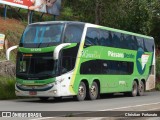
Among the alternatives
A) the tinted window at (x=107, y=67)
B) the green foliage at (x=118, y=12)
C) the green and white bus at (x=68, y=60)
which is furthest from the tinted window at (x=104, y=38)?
the green foliage at (x=118, y=12)

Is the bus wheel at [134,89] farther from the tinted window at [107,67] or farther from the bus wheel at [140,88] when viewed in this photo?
the tinted window at [107,67]

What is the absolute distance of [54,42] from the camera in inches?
865

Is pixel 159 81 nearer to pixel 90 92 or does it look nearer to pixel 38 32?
pixel 90 92

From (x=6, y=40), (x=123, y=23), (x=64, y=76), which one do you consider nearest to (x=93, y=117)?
(x=64, y=76)

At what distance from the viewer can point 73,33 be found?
22766mm

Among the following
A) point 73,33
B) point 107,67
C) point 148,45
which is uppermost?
point 73,33

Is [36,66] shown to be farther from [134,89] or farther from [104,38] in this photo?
[134,89]

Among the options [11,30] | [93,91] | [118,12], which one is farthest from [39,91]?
[118,12]

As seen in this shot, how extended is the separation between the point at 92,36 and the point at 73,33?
5.50 ft

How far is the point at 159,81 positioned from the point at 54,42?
2340 cm

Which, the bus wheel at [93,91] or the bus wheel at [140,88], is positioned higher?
the bus wheel at [93,91]

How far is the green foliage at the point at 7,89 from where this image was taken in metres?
25.1

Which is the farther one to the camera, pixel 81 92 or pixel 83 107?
pixel 81 92

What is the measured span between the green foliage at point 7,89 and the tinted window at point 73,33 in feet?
17.2
